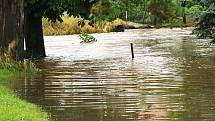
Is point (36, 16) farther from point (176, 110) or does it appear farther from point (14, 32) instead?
point (176, 110)

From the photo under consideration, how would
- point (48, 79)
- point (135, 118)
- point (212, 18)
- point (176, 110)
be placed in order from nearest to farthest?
point (135, 118) → point (176, 110) → point (48, 79) → point (212, 18)

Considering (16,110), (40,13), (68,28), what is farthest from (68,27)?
(16,110)

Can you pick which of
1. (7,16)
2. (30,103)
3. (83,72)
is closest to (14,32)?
(7,16)

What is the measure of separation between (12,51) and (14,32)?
0.78 meters

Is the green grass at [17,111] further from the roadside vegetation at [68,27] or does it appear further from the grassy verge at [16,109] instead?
the roadside vegetation at [68,27]

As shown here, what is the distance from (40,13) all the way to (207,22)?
789cm

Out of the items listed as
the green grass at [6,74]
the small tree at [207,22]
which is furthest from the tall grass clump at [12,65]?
the small tree at [207,22]

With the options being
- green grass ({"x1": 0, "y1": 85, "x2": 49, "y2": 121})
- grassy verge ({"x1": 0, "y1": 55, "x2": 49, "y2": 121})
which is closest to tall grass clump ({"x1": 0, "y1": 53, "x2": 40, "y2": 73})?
grassy verge ({"x1": 0, "y1": 55, "x2": 49, "y2": 121})

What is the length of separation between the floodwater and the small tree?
1266 mm

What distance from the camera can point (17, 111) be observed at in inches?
498

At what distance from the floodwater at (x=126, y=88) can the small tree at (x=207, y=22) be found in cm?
127

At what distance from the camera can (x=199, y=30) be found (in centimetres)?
2706

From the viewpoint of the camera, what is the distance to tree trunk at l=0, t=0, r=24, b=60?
2288 centimetres

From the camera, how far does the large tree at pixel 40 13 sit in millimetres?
27172
